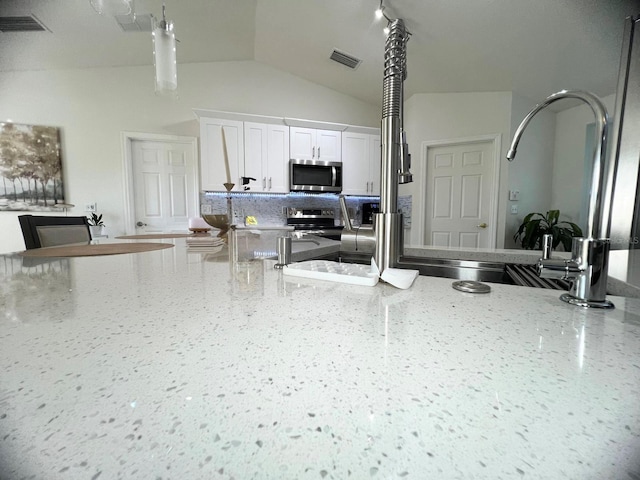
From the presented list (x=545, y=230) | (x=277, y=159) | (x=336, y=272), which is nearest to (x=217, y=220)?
(x=336, y=272)

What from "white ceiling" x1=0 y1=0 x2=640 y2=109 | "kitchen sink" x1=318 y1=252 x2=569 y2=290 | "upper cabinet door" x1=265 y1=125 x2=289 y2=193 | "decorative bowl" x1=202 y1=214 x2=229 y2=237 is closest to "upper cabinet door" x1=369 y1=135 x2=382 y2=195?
"white ceiling" x1=0 y1=0 x2=640 y2=109

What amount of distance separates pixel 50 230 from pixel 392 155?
2191 mm

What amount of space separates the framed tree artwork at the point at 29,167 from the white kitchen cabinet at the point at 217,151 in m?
1.62

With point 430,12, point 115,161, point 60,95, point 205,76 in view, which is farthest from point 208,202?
point 430,12

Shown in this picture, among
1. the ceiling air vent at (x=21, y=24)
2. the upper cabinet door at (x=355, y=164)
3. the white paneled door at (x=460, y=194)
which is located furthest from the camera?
the upper cabinet door at (x=355, y=164)

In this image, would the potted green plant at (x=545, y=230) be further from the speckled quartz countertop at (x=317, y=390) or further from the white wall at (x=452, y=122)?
the speckled quartz countertop at (x=317, y=390)

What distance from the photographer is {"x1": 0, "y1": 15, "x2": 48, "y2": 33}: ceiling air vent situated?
8.03 ft

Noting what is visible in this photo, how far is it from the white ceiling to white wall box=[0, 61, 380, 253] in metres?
0.16

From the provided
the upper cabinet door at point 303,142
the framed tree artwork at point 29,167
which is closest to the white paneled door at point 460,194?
the upper cabinet door at point 303,142

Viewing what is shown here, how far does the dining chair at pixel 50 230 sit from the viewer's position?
1636 millimetres

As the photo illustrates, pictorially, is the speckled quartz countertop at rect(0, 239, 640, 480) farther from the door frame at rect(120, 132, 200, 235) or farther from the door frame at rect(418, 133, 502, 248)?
the door frame at rect(120, 132, 200, 235)

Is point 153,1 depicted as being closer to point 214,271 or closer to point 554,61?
point 214,271

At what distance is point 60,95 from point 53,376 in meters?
4.40

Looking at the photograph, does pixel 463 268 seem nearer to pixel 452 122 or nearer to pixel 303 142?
pixel 452 122
